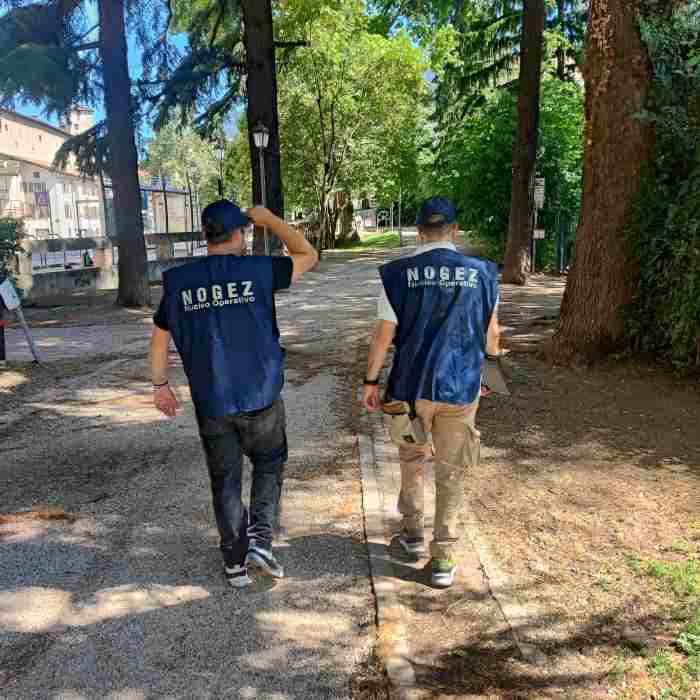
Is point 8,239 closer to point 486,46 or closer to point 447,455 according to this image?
point 447,455

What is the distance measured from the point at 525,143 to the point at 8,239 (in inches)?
442

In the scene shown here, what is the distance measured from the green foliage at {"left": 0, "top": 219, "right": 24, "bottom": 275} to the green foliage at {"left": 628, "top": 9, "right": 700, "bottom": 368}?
11001 mm

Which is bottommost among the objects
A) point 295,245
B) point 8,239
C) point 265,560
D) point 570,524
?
point 570,524

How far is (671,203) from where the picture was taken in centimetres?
722

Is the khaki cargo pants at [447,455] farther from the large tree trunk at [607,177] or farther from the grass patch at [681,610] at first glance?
the large tree trunk at [607,177]

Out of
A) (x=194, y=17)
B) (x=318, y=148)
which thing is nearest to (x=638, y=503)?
(x=194, y=17)

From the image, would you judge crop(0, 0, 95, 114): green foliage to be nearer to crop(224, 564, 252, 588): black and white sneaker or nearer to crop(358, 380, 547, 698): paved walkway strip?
crop(358, 380, 547, 698): paved walkway strip

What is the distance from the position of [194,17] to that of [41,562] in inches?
677

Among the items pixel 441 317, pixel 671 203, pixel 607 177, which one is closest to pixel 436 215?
pixel 441 317

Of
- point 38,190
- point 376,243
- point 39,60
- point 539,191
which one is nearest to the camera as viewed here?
point 39,60

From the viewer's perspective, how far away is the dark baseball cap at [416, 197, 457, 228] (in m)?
3.57

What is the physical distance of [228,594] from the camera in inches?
144

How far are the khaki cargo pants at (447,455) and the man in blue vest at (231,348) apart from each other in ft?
2.36

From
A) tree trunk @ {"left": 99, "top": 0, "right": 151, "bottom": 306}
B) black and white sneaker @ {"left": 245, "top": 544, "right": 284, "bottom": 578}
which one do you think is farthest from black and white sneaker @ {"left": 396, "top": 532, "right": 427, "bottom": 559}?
tree trunk @ {"left": 99, "top": 0, "right": 151, "bottom": 306}
